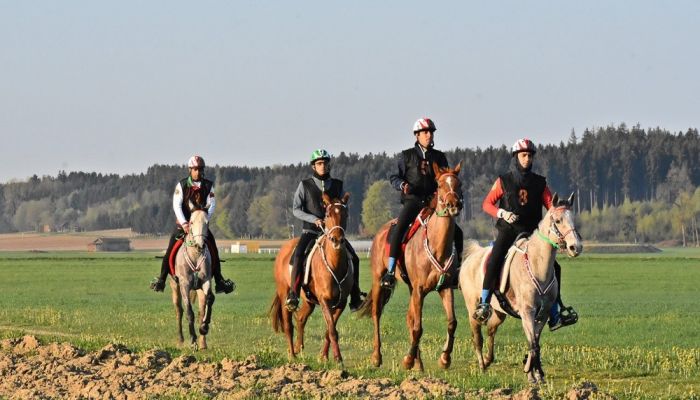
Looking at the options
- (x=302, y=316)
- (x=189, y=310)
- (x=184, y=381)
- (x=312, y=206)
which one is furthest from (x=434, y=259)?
(x=189, y=310)

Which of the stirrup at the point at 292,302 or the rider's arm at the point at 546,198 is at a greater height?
the rider's arm at the point at 546,198

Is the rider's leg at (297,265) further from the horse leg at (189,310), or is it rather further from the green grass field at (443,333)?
the horse leg at (189,310)

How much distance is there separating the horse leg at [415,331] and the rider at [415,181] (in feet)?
2.56

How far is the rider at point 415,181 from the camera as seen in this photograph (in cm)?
1855

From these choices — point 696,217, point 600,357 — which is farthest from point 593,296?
point 696,217

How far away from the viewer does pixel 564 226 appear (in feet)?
49.7

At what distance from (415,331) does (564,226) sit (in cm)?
347

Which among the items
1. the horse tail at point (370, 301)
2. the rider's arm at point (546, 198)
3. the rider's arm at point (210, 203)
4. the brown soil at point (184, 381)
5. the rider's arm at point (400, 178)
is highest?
the rider's arm at point (400, 178)

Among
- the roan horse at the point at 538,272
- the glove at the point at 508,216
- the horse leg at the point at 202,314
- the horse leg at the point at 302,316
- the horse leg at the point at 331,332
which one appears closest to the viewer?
the roan horse at the point at 538,272

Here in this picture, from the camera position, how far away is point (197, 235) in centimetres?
2094

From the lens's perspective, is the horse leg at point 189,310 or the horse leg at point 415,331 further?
the horse leg at point 189,310

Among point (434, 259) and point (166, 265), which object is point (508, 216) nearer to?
point (434, 259)

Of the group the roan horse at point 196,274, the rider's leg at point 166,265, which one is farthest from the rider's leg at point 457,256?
the rider's leg at point 166,265

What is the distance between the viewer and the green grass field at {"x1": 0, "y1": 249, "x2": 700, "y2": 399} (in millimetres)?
17281
